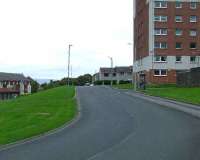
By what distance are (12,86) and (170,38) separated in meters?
44.9

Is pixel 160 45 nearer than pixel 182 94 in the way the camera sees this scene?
No

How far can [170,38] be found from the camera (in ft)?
271

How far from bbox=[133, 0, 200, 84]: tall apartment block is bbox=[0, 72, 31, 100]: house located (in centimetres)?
3568

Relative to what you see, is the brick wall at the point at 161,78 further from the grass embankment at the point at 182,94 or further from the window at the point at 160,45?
the grass embankment at the point at 182,94

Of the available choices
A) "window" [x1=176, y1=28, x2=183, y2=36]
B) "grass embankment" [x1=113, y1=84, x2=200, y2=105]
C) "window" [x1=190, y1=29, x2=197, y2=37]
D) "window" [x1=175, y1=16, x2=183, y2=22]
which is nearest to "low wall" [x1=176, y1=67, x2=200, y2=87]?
"grass embankment" [x1=113, y1=84, x2=200, y2=105]

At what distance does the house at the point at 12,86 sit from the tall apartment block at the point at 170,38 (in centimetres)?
3568

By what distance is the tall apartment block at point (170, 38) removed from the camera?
81938 mm

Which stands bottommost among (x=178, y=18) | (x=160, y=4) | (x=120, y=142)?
(x=120, y=142)

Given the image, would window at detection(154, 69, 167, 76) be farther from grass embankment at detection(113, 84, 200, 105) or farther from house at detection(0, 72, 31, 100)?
house at detection(0, 72, 31, 100)

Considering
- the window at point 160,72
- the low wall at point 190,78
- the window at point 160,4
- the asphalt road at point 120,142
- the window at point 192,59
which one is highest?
the window at point 160,4

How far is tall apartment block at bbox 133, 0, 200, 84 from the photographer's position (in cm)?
8194

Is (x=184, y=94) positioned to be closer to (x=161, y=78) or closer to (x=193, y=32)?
(x=161, y=78)

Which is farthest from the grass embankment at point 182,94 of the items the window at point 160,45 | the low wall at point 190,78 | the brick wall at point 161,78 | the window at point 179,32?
the window at point 179,32

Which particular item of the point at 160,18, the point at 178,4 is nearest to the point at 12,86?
the point at 160,18
